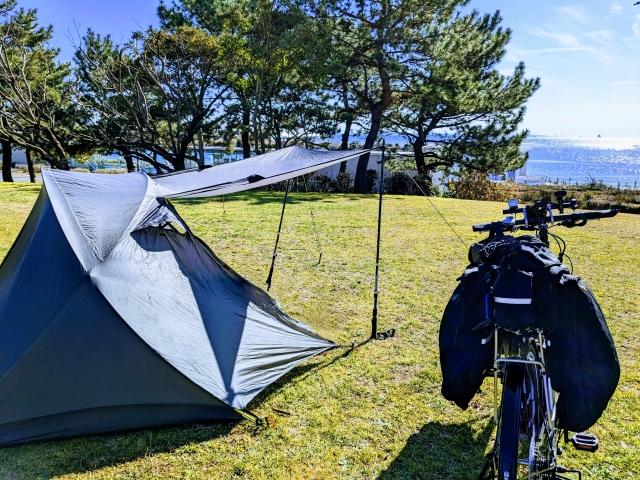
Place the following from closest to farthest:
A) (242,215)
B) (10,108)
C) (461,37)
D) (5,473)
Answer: (5,473), (242,215), (461,37), (10,108)

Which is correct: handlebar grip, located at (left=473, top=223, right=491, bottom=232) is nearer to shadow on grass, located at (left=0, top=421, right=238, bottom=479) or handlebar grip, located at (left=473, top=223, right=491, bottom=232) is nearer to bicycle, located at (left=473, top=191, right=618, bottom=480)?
bicycle, located at (left=473, top=191, right=618, bottom=480)

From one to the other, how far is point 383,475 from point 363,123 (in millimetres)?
18450

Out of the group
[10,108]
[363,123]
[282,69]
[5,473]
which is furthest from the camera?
[363,123]

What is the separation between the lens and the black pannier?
1.67m

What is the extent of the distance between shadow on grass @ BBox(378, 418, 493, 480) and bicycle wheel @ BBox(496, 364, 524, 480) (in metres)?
0.82

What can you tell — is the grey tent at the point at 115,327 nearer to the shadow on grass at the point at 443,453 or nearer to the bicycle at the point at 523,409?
the shadow on grass at the point at 443,453

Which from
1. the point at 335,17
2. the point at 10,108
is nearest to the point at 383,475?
the point at 335,17

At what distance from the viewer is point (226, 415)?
9.30ft

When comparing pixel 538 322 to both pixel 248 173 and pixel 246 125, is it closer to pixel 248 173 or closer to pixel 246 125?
pixel 248 173

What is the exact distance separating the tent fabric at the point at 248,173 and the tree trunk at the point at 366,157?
40.8 feet

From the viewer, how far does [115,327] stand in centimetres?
269

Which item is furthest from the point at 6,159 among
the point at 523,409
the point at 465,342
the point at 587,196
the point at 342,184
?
the point at 587,196

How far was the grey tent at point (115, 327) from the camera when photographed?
260 centimetres

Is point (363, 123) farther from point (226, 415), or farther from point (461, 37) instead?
point (226, 415)
